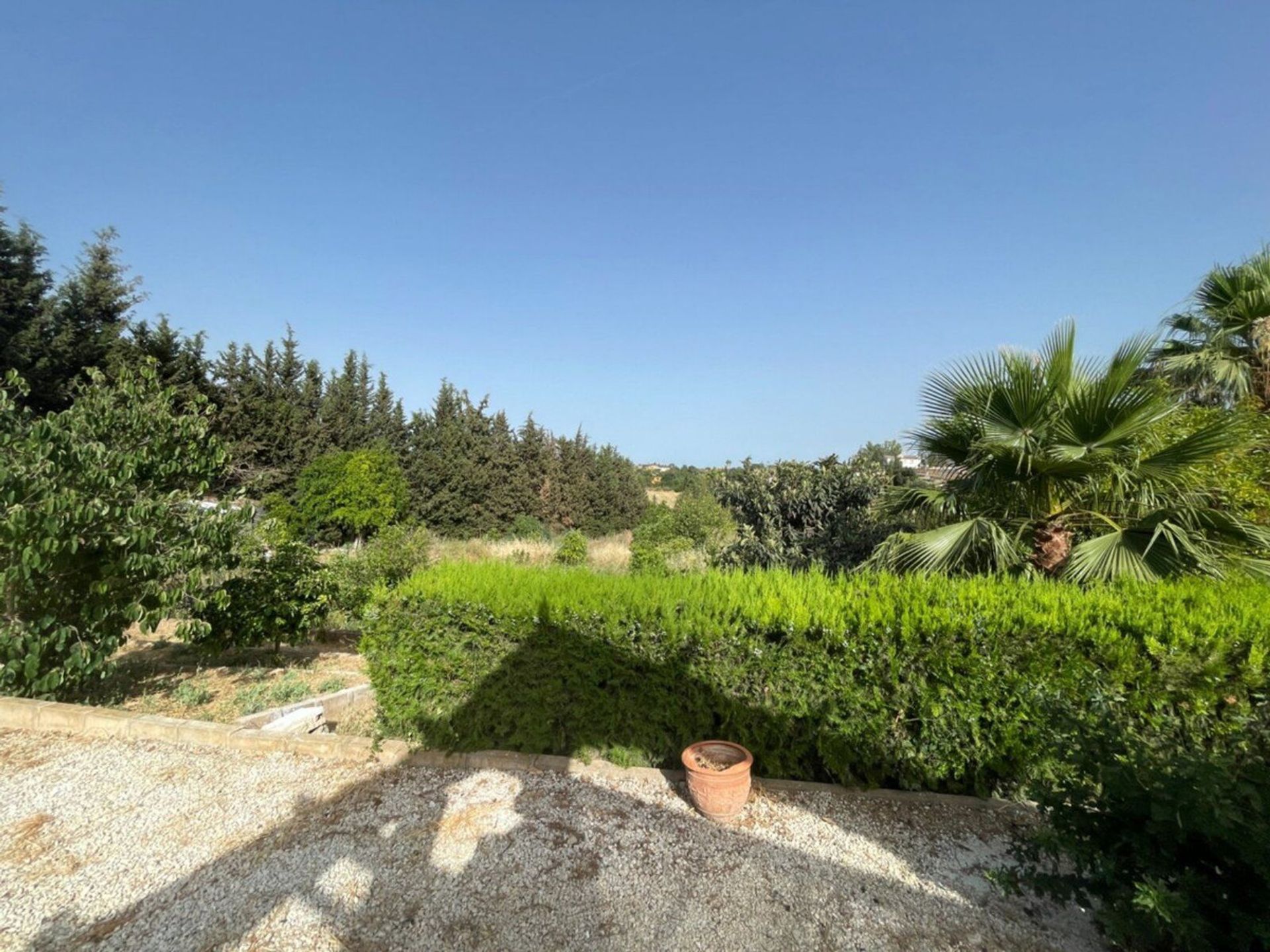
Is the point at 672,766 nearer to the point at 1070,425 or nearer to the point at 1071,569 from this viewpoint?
the point at 1071,569

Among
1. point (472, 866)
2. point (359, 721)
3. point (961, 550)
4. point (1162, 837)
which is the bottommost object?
point (359, 721)

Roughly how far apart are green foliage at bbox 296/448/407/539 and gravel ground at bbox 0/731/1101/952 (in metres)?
19.1

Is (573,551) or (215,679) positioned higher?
(573,551)

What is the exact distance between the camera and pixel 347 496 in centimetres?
→ 2158

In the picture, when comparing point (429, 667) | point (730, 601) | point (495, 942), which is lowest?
point (495, 942)

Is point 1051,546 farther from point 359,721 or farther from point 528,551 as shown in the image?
point 528,551

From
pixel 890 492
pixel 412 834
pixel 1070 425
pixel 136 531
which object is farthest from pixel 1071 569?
pixel 136 531

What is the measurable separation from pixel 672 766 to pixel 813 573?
5.29 ft

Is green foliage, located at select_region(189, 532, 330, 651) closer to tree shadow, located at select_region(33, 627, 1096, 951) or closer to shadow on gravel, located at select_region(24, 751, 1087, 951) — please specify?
shadow on gravel, located at select_region(24, 751, 1087, 951)

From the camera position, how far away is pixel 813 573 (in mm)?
4008

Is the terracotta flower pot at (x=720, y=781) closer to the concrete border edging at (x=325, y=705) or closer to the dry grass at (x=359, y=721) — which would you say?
the dry grass at (x=359, y=721)

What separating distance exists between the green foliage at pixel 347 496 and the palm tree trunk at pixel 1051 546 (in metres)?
21.2

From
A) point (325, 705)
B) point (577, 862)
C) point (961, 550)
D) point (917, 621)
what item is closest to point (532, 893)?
point (577, 862)

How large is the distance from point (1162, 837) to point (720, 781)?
178cm
